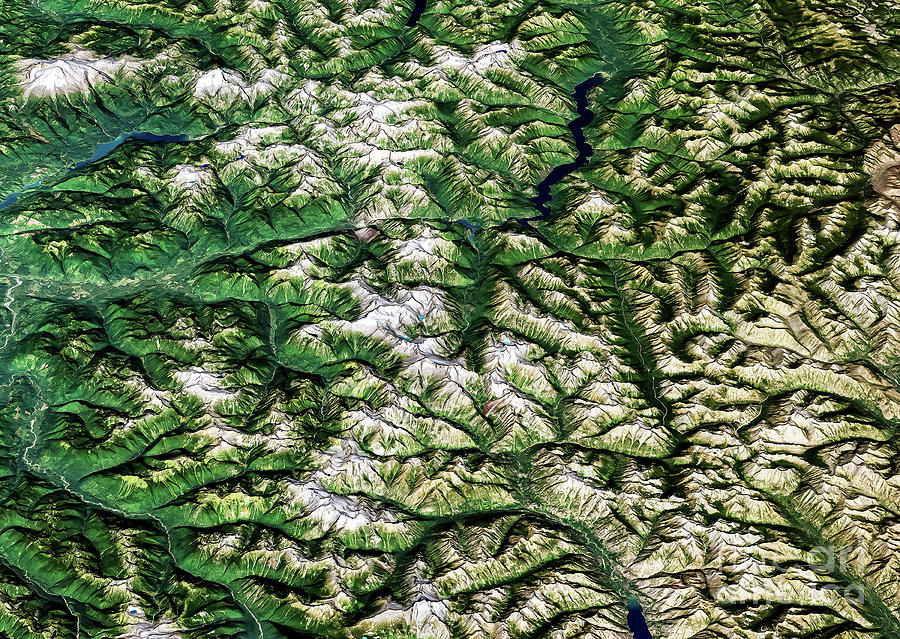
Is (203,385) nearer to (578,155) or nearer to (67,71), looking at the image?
(578,155)

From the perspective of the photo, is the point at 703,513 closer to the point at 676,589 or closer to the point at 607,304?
the point at 676,589

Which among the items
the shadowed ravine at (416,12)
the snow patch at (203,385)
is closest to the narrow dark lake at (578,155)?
the shadowed ravine at (416,12)

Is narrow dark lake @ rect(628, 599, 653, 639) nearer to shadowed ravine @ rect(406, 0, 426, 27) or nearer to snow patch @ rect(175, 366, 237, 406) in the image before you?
snow patch @ rect(175, 366, 237, 406)

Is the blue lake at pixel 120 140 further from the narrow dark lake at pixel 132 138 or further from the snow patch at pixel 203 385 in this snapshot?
the snow patch at pixel 203 385

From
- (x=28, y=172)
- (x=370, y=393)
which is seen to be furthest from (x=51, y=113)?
(x=370, y=393)

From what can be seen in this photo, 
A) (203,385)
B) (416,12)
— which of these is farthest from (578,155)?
(203,385)

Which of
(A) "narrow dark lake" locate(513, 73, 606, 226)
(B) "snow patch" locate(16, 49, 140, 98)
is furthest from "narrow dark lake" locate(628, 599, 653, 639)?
(B) "snow patch" locate(16, 49, 140, 98)
